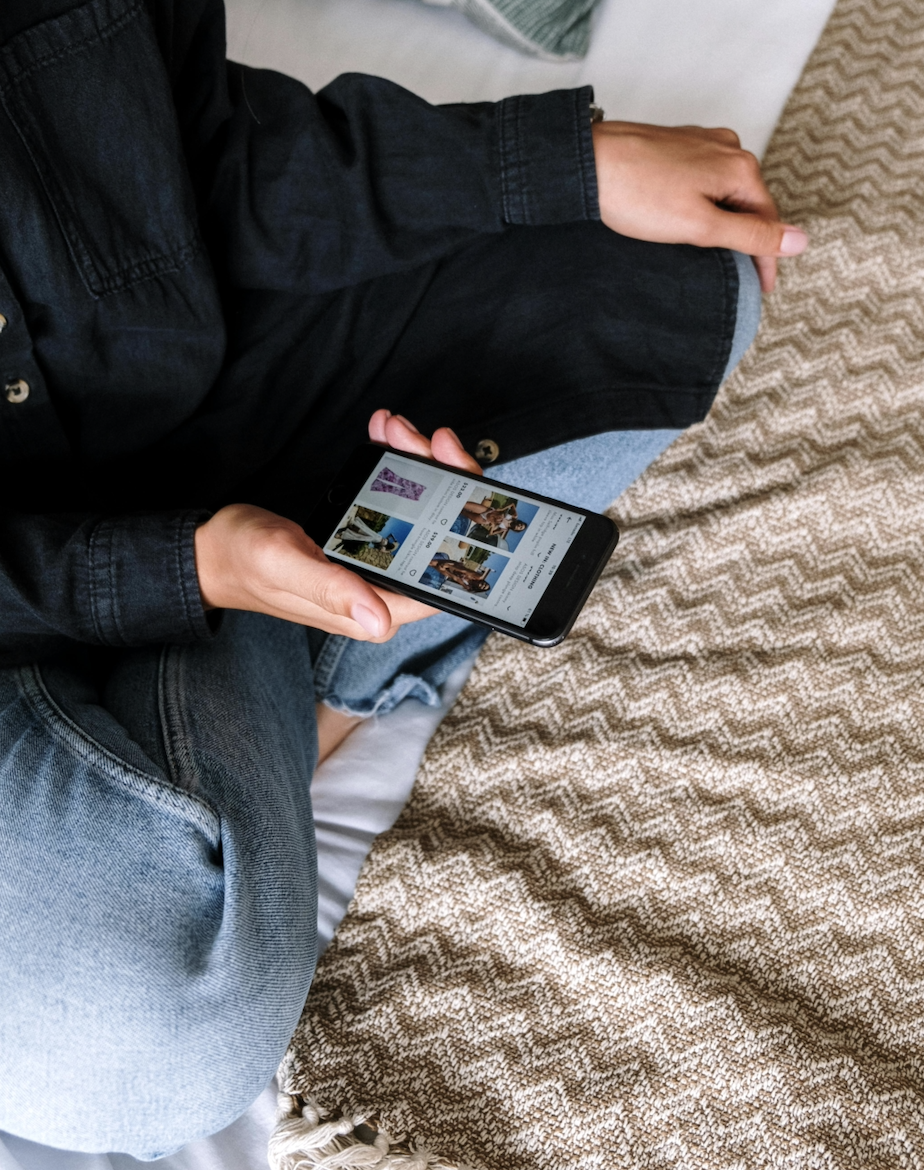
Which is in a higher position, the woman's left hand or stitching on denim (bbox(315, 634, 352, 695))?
the woman's left hand

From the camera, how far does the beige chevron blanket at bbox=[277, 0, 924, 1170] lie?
2.06 ft

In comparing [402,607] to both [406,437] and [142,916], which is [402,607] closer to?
[406,437]

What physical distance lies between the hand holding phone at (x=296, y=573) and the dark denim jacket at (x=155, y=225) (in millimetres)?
22

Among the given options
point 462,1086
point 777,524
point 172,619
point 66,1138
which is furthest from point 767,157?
point 66,1138

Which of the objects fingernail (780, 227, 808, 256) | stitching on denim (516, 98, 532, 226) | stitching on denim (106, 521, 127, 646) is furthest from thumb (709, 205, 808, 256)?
stitching on denim (106, 521, 127, 646)

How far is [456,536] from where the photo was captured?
0.62 m

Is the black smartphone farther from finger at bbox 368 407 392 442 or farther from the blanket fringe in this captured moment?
the blanket fringe

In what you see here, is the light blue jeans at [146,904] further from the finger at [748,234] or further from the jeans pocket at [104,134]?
the finger at [748,234]

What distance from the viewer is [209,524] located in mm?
608

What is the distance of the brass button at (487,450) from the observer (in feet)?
2.41

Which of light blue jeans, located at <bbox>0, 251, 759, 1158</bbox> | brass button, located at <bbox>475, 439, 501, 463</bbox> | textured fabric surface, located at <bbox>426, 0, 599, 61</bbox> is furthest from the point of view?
textured fabric surface, located at <bbox>426, 0, 599, 61</bbox>

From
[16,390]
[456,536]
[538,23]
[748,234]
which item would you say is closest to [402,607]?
[456,536]

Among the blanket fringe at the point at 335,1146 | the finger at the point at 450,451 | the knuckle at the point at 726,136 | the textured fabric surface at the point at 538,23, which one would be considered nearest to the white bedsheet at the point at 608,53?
the textured fabric surface at the point at 538,23

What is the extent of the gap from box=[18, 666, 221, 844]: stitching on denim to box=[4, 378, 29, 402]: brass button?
20 centimetres
